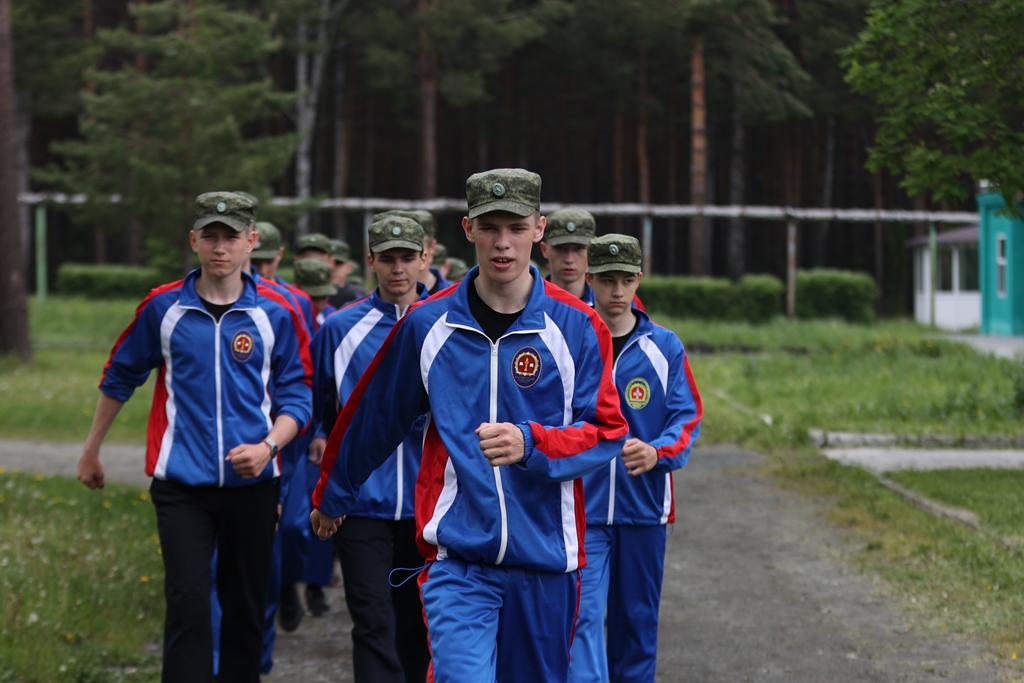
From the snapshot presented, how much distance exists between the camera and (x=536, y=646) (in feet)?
12.7

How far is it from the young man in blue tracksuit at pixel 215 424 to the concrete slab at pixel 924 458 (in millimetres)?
8129

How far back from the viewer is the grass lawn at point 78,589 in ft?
20.4

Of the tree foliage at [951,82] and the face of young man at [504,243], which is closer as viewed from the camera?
the face of young man at [504,243]

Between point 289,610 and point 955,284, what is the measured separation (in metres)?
32.6

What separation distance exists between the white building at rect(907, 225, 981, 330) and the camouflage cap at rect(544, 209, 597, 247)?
1177 inches

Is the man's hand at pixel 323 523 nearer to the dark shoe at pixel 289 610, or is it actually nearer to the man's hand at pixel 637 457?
the man's hand at pixel 637 457

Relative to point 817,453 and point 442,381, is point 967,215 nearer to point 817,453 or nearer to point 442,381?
point 817,453

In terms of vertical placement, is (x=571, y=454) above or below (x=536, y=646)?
above

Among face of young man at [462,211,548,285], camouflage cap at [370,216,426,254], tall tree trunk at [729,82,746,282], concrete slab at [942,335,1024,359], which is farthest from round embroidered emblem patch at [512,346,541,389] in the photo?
tall tree trunk at [729,82,746,282]

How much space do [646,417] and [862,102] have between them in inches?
1699

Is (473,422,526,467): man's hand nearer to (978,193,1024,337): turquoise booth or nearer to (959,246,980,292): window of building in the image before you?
(978,193,1024,337): turquoise booth

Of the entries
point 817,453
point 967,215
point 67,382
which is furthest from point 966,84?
point 967,215

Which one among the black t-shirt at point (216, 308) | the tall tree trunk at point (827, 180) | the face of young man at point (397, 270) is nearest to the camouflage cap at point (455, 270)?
the face of young man at point (397, 270)

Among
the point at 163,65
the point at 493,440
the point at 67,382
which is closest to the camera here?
the point at 493,440
